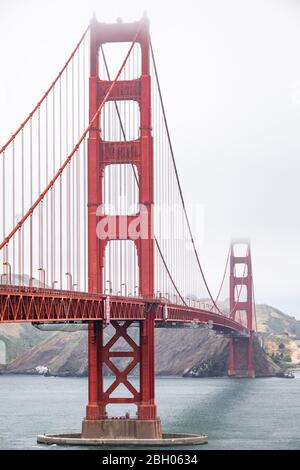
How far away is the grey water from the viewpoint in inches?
3083

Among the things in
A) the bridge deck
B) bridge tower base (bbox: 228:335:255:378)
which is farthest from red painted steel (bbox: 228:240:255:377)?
the bridge deck

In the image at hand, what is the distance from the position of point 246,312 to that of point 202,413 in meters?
80.9

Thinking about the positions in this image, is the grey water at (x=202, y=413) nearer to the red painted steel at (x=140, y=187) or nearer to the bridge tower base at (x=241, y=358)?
the red painted steel at (x=140, y=187)

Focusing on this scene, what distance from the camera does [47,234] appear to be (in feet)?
193

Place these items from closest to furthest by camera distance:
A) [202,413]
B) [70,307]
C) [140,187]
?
[70,307], [140,187], [202,413]

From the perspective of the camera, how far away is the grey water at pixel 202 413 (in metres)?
78.3

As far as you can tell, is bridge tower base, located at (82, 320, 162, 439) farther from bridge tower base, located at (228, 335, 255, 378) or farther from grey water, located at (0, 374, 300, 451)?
bridge tower base, located at (228, 335, 255, 378)

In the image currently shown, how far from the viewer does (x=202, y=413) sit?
10012 cm

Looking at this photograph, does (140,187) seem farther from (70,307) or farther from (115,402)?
(70,307)

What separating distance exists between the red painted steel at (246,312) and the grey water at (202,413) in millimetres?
17227

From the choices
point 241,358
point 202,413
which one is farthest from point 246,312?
point 202,413

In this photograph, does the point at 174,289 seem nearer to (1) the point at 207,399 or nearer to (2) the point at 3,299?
(1) the point at 207,399

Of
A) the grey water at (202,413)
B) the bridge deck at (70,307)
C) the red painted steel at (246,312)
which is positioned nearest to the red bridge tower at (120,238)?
the bridge deck at (70,307)

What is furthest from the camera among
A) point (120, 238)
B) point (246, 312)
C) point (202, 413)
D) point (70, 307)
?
point (246, 312)
